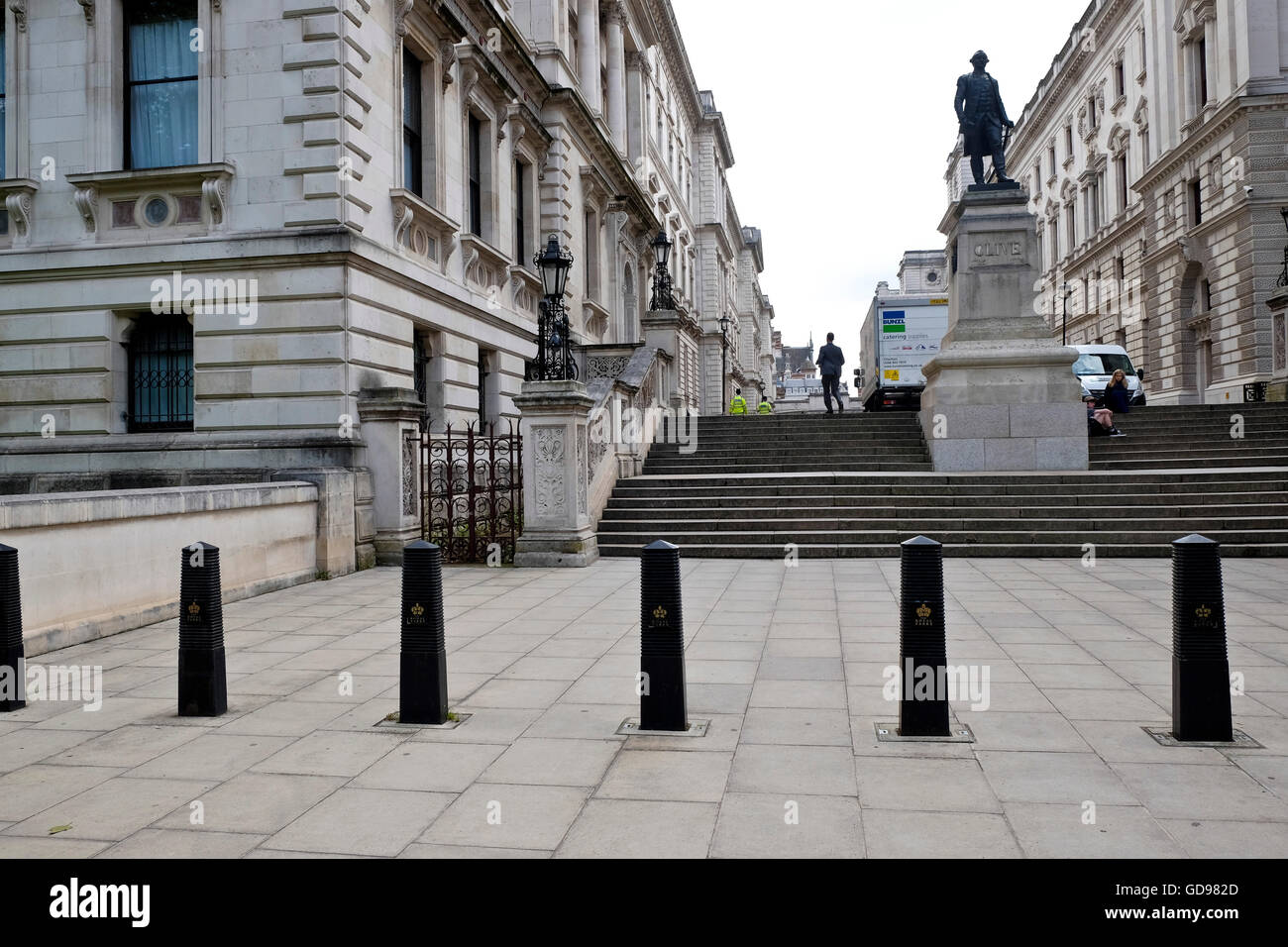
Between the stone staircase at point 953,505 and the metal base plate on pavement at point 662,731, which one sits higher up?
the stone staircase at point 953,505

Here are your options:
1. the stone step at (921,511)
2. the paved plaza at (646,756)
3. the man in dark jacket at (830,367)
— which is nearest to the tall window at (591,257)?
the man in dark jacket at (830,367)

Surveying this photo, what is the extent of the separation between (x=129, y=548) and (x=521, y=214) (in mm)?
16356

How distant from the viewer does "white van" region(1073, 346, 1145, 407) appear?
25.4 metres

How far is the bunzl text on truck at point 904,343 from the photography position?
101 ft

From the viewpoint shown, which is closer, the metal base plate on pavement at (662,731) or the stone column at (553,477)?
the metal base plate on pavement at (662,731)

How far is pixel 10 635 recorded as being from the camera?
18.3ft

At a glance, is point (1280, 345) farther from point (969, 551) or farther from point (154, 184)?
point (154, 184)

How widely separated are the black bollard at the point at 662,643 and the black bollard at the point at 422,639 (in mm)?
1153

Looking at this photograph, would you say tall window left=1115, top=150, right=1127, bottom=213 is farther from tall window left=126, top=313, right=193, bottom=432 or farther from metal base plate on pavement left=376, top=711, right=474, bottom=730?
metal base plate on pavement left=376, top=711, right=474, bottom=730

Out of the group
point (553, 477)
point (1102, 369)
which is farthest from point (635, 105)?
point (553, 477)

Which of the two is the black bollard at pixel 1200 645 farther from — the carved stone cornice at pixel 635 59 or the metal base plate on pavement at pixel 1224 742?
the carved stone cornice at pixel 635 59

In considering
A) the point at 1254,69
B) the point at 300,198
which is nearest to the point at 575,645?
the point at 300,198
